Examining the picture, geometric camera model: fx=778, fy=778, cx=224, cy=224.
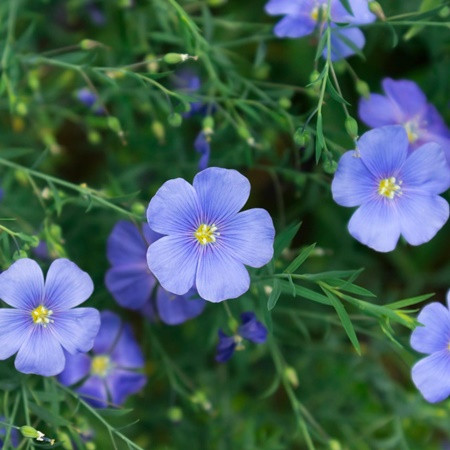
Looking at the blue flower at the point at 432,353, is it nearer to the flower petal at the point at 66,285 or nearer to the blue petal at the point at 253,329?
the blue petal at the point at 253,329

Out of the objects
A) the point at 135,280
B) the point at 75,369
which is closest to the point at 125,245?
the point at 135,280

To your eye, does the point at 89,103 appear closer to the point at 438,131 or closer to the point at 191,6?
the point at 191,6

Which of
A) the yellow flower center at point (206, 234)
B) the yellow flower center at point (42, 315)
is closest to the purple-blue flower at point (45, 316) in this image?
the yellow flower center at point (42, 315)

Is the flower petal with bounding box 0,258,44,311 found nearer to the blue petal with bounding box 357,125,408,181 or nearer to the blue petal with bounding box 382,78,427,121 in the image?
the blue petal with bounding box 357,125,408,181

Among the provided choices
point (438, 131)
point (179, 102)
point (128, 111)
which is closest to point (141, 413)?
point (128, 111)

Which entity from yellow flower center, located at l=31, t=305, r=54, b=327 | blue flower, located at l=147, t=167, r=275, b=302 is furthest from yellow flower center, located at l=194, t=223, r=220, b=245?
yellow flower center, located at l=31, t=305, r=54, b=327

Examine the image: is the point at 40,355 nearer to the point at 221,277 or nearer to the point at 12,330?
the point at 12,330
